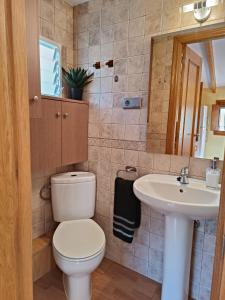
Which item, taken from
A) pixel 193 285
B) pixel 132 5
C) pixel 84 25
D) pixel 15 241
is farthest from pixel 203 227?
pixel 84 25

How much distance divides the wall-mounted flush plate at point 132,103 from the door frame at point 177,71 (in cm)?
25

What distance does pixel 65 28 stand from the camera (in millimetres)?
1987

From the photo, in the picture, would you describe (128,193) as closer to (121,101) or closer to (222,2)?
(121,101)

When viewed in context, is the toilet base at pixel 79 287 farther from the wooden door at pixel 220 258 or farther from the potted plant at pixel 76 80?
the potted plant at pixel 76 80

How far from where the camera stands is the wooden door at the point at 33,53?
3.56ft

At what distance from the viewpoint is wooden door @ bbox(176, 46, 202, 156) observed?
1.54 meters

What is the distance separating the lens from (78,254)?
143 centimetres

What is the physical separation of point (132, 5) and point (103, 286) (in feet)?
7.39

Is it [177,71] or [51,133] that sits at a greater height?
[177,71]

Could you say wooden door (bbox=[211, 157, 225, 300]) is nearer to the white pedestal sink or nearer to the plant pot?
the white pedestal sink

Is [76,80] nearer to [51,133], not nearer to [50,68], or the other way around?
[50,68]

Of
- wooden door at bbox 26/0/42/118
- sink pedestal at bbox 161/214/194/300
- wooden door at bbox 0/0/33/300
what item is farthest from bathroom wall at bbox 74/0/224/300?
wooden door at bbox 0/0/33/300

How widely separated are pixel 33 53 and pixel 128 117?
35.5 inches

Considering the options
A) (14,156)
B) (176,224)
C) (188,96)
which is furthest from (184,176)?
(14,156)
